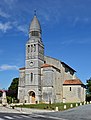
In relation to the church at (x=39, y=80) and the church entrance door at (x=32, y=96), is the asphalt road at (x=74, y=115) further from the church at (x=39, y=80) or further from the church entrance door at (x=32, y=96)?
the church entrance door at (x=32, y=96)

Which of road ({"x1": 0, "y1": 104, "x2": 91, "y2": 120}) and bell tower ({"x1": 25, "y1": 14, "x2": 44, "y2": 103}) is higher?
bell tower ({"x1": 25, "y1": 14, "x2": 44, "y2": 103})

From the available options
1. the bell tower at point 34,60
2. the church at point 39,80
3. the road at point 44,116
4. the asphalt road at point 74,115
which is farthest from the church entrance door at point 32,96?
the road at point 44,116

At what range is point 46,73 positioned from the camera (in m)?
67.2

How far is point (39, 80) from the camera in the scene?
219 ft

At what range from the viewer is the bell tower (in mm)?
66000

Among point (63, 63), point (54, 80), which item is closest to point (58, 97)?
point (54, 80)

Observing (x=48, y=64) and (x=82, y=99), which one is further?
(x=82, y=99)

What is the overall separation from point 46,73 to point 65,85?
900cm

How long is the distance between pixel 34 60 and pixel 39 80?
4839 mm

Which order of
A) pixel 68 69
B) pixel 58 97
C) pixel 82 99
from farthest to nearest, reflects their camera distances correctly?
1. pixel 68 69
2. pixel 82 99
3. pixel 58 97

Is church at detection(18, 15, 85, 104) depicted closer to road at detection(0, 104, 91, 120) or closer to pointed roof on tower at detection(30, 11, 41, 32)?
pointed roof on tower at detection(30, 11, 41, 32)

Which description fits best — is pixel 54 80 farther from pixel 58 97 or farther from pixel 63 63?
pixel 63 63

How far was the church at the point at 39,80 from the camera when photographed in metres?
66.1

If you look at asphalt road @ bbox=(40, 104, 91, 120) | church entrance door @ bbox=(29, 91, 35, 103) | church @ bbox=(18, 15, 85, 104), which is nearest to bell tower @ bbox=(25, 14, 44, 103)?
church @ bbox=(18, 15, 85, 104)
